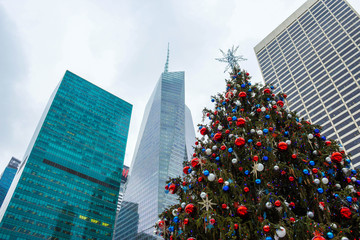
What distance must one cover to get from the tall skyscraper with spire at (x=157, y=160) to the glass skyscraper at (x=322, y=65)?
45.6m

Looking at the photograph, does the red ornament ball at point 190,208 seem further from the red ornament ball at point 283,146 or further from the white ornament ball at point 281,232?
the red ornament ball at point 283,146

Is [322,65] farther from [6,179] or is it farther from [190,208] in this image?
[6,179]

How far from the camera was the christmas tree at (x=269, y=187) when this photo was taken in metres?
6.13

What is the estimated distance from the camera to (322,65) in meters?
68.2

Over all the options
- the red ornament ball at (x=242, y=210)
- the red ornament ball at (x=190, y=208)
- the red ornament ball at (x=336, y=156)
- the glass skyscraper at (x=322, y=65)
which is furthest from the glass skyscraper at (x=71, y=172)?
the red ornament ball at (x=336, y=156)

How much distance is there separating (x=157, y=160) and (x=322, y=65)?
64219 mm

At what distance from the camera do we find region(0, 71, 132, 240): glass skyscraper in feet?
204

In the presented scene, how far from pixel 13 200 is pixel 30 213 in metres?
5.24

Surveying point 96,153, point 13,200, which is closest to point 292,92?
point 96,153

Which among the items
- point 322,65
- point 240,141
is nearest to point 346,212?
point 240,141

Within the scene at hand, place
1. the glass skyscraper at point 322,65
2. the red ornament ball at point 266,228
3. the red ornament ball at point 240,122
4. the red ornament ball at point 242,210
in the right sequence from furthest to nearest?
the glass skyscraper at point 322,65 < the red ornament ball at point 240,122 < the red ornament ball at point 242,210 < the red ornament ball at point 266,228

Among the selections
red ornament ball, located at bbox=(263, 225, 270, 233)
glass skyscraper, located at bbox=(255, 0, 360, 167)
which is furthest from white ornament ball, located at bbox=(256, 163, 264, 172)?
glass skyscraper, located at bbox=(255, 0, 360, 167)

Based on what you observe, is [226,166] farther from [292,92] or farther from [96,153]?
[96,153]

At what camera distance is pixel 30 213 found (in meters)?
61.6
